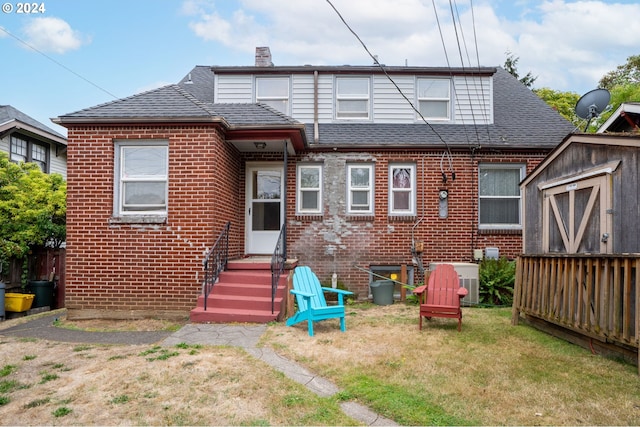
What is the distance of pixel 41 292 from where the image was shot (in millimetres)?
10797

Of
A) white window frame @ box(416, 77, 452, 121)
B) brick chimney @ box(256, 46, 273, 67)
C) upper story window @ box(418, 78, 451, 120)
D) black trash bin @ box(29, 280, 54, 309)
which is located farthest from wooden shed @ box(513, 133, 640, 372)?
black trash bin @ box(29, 280, 54, 309)

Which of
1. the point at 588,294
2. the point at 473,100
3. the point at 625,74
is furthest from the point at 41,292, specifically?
the point at 625,74

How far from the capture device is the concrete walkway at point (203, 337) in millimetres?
4148

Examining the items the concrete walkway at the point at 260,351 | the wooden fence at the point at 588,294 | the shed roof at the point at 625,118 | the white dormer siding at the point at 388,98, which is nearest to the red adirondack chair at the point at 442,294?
the wooden fence at the point at 588,294

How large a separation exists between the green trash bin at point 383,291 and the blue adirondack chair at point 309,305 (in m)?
2.82

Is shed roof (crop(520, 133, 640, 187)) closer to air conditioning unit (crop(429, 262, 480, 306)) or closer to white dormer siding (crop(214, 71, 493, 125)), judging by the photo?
air conditioning unit (crop(429, 262, 480, 306))

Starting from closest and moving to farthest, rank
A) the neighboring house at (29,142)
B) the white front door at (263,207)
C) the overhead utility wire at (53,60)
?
the white front door at (263,207) → the overhead utility wire at (53,60) → the neighboring house at (29,142)

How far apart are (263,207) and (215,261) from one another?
2.76 meters

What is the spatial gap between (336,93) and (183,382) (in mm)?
8625

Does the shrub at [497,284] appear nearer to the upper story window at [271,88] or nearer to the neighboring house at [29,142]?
the upper story window at [271,88]

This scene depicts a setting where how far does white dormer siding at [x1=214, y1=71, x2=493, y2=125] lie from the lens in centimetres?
1075

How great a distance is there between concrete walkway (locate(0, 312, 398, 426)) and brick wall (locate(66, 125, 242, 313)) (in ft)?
2.64

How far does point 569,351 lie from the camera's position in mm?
5059

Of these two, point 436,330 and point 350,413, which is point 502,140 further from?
point 350,413
